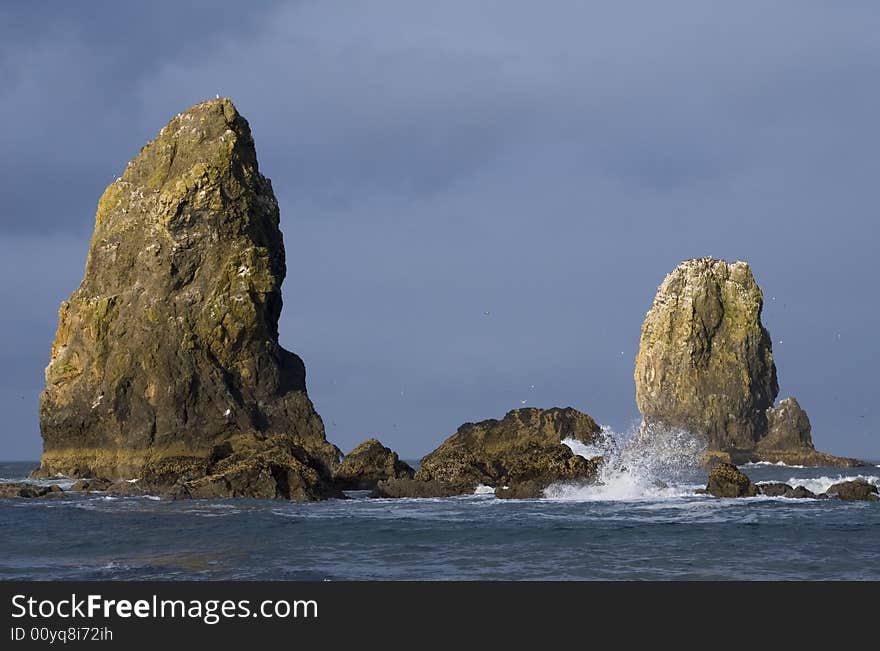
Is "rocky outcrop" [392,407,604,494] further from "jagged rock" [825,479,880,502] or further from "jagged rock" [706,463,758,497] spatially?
"jagged rock" [825,479,880,502]

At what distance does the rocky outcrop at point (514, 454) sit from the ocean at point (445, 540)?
5.16 meters

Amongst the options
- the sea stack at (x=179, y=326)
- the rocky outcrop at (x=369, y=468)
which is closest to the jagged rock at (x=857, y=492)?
the rocky outcrop at (x=369, y=468)

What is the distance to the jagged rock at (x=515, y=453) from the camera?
183ft

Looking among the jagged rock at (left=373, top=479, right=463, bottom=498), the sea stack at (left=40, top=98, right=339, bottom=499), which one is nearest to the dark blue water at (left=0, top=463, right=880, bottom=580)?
the jagged rock at (left=373, top=479, right=463, bottom=498)

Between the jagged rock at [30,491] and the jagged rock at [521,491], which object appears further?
the jagged rock at [30,491]

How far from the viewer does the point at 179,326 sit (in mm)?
73188

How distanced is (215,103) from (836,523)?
2284 inches

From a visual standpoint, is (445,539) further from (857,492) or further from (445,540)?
(857,492)

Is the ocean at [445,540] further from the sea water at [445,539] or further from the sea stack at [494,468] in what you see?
the sea stack at [494,468]

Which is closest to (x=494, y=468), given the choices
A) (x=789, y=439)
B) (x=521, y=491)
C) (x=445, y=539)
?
(x=521, y=491)

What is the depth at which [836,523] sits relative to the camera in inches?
1483

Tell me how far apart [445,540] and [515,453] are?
99.6ft
